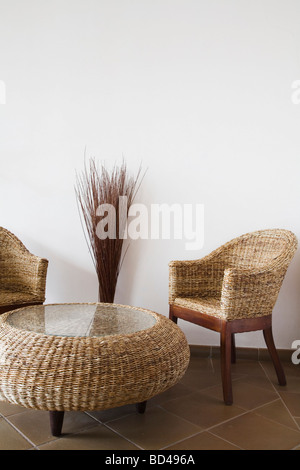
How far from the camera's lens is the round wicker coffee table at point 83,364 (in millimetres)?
1510

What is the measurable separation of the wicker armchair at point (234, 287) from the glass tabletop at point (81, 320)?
41 centimetres

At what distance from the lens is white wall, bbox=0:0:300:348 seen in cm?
286

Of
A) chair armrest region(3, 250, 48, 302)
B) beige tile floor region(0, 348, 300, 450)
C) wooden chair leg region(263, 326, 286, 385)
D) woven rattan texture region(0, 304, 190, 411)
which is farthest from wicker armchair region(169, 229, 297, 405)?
chair armrest region(3, 250, 48, 302)

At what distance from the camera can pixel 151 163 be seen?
3045 mm

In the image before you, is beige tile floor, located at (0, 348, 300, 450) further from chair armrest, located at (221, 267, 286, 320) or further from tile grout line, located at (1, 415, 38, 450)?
chair armrest, located at (221, 267, 286, 320)

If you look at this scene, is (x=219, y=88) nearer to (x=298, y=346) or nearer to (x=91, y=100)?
(x=91, y=100)

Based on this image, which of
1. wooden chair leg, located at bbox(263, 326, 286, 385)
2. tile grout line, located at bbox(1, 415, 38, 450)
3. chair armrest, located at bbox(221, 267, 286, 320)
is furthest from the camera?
wooden chair leg, located at bbox(263, 326, 286, 385)

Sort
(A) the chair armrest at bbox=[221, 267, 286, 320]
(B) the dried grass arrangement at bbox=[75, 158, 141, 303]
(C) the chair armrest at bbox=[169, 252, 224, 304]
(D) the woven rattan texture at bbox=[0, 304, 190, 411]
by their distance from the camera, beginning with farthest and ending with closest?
1. (B) the dried grass arrangement at bbox=[75, 158, 141, 303]
2. (C) the chair armrest at bbox=[169, 252, 224, 304]
3. (A) the chair armrest at bbox=[221, 267, 286, 320]
4. (D) the woven rattan texture at bbox=[0, 304, 190, 411]

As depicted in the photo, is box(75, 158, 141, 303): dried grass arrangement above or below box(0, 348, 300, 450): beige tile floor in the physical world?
above

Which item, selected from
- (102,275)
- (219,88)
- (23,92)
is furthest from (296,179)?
(23,92)

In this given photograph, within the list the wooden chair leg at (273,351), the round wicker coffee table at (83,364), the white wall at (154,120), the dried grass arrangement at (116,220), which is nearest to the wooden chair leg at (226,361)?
the wooden chair leg at (273,351)

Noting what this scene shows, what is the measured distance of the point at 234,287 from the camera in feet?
7.06

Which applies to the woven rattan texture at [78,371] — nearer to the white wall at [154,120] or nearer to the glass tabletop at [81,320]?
the glass tabletop at [81,320]

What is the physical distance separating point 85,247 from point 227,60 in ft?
5.64
